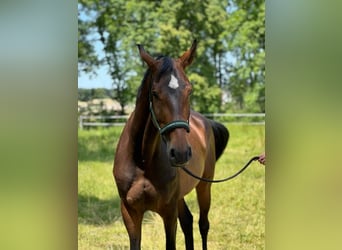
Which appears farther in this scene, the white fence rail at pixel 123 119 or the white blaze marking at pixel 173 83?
the white fence rail at pixel 123 119

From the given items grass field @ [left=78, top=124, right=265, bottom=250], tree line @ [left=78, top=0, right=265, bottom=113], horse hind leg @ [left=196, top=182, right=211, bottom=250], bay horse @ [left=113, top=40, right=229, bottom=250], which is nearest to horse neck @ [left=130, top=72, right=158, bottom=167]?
bay horse @ [left=113, top=40, right=229, bottom=250]

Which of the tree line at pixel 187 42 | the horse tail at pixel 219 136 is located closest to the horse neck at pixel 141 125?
the horse tail at pixel 219 136

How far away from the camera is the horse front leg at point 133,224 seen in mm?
2637

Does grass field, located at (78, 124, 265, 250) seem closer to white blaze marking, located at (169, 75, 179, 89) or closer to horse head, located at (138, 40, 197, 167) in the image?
horse head, located at (138, 40, 197, 167)

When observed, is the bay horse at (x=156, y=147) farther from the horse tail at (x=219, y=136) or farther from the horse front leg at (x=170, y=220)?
the horse tail at (x=219, y=136)

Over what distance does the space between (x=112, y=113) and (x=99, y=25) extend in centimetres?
279

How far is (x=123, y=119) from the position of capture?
14.0 meters

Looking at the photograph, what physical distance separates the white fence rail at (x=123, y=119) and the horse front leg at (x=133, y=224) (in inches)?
427

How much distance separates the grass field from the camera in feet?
14.3

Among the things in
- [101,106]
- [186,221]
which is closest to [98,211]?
[186,221]

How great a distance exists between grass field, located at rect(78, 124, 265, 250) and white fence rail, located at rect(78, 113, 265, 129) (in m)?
4.30

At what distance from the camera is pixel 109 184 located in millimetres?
6816

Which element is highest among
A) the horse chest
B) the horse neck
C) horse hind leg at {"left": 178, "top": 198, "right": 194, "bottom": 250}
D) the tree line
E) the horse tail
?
the tree line

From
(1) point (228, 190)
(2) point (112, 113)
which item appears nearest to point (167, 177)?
(1) point (228, 190)
